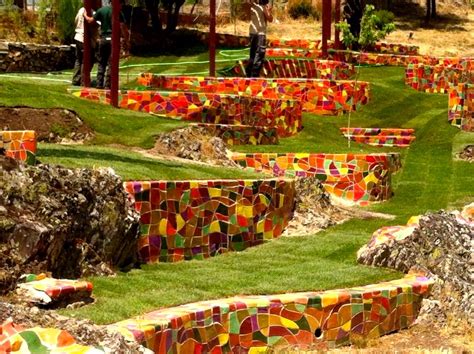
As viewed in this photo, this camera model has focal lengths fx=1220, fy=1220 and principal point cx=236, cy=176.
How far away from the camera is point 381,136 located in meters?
24.0

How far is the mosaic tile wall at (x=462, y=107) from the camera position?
24.6 metres

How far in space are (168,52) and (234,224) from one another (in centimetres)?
2188

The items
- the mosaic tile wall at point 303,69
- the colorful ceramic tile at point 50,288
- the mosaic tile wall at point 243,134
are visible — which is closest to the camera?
the colorful ceramic tile at point 50,288

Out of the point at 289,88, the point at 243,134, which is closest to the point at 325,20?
the point at 289,88

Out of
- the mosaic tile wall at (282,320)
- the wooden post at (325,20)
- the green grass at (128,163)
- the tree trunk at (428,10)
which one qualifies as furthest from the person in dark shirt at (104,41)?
the tree trunk at (428,10)

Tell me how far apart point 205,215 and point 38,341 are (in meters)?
6.00

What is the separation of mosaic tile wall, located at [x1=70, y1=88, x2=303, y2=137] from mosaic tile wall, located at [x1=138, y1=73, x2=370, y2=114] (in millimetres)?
2649

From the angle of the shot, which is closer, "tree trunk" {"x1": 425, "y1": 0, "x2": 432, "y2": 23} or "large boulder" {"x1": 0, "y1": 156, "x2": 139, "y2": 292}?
"large boulder" {"x1": 0, "y1": 156, "x2": 139, "y2": 292}

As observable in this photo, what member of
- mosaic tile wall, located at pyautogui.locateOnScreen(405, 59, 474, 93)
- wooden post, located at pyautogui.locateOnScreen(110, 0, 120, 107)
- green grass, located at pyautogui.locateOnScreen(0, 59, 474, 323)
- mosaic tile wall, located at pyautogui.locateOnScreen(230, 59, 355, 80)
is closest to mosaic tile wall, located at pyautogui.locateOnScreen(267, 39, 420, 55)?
mosaic tile wall, located at pyautogui.locateOnScreen(230, 59, 355, 80)

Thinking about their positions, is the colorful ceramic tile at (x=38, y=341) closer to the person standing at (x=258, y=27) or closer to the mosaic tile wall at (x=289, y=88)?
the mosaic tile wall at (x=289, y=88)

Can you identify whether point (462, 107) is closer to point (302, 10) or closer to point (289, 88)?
point (289, 88)

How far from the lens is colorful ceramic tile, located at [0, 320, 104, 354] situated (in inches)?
275

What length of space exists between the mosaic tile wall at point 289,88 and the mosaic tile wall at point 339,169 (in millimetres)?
7078

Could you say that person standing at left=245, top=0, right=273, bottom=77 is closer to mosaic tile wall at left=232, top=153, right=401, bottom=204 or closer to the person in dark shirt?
the person in dark shirt
